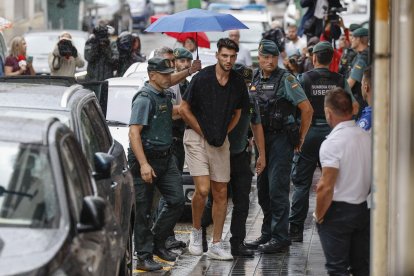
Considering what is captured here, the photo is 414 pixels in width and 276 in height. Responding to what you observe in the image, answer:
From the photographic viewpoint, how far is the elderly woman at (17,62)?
729 inches

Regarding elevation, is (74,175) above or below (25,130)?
below

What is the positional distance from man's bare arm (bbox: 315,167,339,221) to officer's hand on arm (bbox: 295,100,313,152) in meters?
3.08

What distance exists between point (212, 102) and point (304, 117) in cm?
91

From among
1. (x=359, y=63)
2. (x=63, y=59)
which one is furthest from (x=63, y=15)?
(x=359, y=63)

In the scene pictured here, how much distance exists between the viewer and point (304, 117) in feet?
34.9

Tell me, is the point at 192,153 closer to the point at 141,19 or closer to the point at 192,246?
the point at 192,246

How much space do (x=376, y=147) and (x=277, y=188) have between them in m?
5.11

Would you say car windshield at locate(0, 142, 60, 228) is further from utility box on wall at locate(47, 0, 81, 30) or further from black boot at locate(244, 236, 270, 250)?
utility box on wall at locate(47, 0, 81, 30)

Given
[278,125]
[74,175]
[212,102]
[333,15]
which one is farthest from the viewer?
[333,15]

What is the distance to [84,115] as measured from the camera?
8.41m

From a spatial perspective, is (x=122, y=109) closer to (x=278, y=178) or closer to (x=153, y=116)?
(x=278, y=178)

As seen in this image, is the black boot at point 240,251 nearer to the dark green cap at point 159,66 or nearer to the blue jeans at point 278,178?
the blue jeans at point 278,178

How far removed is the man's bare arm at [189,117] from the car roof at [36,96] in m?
1.85

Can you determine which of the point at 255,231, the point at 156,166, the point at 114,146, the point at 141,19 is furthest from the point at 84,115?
the point at 141,19
